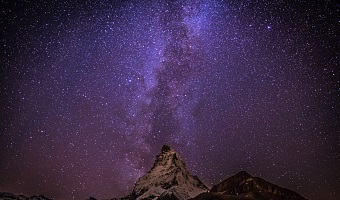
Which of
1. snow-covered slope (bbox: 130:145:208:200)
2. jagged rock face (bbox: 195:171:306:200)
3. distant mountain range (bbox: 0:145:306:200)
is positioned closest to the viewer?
jagged rock face (bbox: 195:171:306:200)

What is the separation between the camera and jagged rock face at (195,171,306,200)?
9550 centimetres

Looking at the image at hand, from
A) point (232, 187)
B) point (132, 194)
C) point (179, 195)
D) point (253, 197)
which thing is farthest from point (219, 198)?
point (132, 194)

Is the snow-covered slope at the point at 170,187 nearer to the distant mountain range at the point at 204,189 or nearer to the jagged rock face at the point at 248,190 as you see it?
the distant mountain range at the point at 204,189

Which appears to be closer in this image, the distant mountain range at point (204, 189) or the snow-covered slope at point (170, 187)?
the distant mountain range at point (204, 189)

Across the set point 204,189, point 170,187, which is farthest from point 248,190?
point 204,189

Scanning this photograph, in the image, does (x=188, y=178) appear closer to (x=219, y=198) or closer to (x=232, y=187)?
(x=232, y=187)

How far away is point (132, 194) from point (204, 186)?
48.1 m

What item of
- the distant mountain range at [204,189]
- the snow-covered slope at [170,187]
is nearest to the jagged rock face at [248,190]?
the distant mountain range at [204,189]

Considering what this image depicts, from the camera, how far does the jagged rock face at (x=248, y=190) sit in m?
95.5

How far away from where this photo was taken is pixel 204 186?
192750 mm

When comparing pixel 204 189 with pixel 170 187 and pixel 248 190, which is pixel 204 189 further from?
pixel 248 190

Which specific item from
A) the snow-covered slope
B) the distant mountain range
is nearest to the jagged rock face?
the distant mountain range

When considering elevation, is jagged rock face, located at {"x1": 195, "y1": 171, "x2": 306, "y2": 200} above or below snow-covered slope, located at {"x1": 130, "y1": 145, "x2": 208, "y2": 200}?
below

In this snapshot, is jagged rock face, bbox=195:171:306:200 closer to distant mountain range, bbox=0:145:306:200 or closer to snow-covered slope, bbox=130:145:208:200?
distant mountain range, bbox=0:145:306:200
